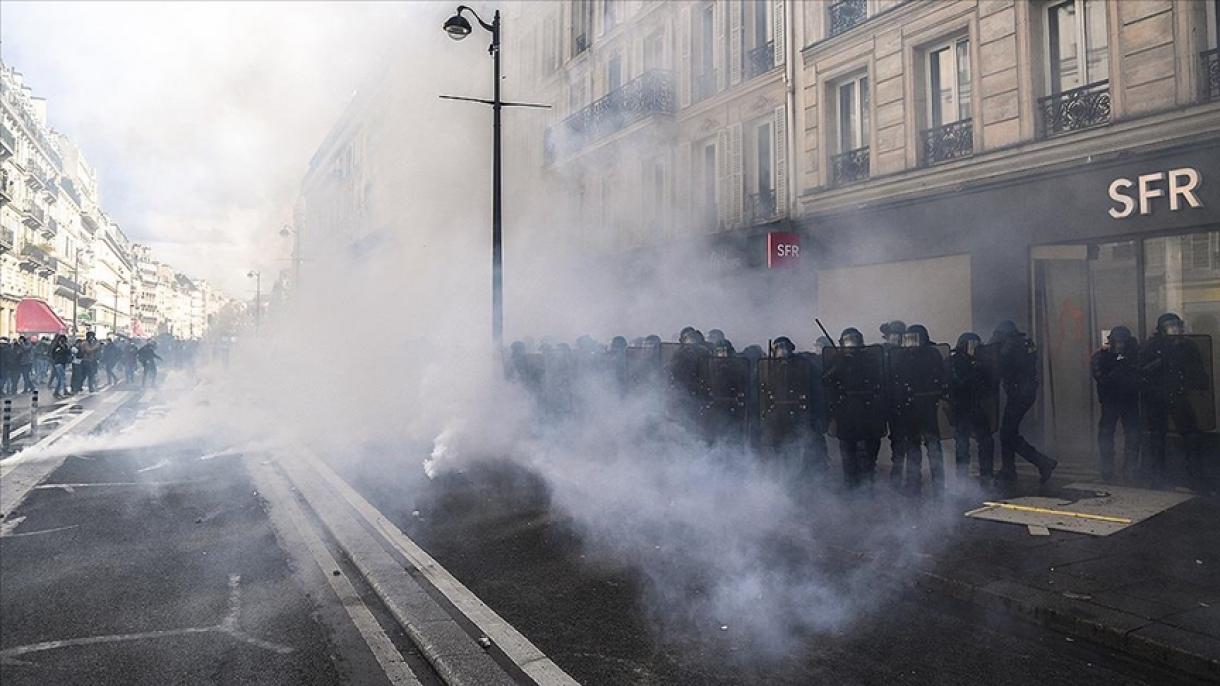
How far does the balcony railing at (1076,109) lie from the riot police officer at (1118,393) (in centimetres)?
193

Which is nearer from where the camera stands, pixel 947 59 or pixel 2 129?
pixel 947 59

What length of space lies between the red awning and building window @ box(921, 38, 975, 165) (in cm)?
2946

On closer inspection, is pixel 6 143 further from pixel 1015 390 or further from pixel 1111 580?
pixel 1111 580

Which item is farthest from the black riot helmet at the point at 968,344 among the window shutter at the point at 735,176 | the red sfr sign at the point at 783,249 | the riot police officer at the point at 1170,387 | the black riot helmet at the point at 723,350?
the window shutter at the point at 735,176

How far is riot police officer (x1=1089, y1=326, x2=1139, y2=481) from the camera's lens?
16.8ft

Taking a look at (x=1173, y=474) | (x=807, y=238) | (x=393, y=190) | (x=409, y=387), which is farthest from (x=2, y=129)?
(x=1173, y=474)

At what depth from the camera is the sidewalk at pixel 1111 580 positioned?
2605 mm

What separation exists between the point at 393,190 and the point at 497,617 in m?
14.9

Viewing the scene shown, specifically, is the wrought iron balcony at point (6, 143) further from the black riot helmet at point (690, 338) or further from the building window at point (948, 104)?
A: the building window at point (948, 104)

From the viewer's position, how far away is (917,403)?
4.88 metres

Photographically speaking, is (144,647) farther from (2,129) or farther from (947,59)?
(2,129)

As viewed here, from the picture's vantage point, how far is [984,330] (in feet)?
21.9

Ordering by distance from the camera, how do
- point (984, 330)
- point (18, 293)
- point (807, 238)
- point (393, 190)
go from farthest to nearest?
point (18, 293)
point (393, 190)
point (807, 238)
point (984, 330)

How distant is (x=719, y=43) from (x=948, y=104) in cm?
384
